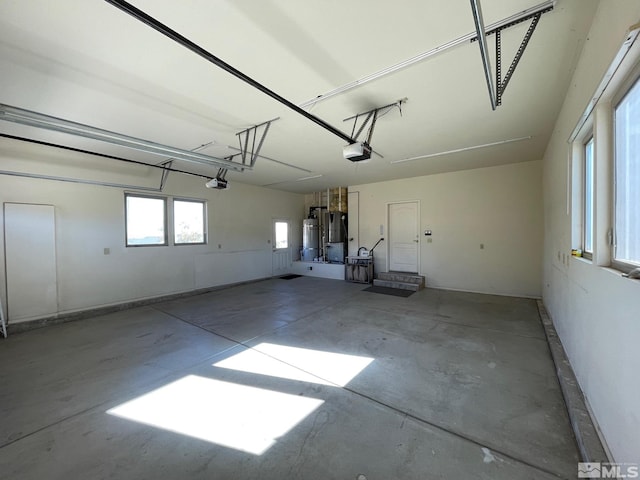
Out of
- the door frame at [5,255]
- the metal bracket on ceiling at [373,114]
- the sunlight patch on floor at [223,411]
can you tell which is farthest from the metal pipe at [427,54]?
the door frame at [5,255]

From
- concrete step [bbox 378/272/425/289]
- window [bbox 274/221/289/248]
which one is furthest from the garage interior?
window [bbox 274/221/289/248]

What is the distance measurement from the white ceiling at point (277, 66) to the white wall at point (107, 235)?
0.69 m

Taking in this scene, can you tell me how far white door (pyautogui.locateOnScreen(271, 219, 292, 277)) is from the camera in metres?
8.15

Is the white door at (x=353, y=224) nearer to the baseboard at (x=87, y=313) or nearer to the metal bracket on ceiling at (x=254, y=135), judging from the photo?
the metal bracket on ceiling at (x=254, y=135)

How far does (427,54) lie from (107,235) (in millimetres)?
5768

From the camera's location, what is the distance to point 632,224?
147cm

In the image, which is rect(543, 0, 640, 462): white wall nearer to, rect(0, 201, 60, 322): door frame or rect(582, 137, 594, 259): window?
rect(582, 137, 594, 259): window

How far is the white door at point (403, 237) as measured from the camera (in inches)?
266

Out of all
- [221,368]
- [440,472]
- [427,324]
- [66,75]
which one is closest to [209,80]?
[66,75]

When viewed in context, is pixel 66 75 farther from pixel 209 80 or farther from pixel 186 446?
pixel 186 446

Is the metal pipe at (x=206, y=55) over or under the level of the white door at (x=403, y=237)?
over

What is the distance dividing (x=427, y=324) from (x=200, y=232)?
214 inches

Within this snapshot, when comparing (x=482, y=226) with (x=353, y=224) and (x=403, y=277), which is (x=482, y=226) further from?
(x=353, y=224)

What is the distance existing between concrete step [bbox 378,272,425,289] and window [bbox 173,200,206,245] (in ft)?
15.8
